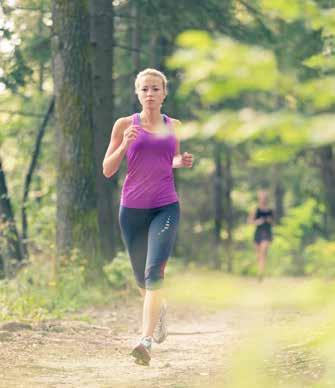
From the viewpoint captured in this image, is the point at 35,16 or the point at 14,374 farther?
the point at 35,16

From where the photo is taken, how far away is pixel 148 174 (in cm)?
684

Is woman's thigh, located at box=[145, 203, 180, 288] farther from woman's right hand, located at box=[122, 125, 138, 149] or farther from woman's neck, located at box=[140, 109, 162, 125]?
woman's right hand, located at box=[122, 125, 138, 149]

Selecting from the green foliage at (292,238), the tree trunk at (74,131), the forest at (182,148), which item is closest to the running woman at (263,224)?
the forest at (182,148)

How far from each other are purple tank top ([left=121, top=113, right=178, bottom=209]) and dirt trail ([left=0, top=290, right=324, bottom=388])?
49.3 inches

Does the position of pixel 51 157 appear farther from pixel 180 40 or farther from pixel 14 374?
pixel 180 40

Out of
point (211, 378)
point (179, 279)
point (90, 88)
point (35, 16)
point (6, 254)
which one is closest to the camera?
point (179, 279)

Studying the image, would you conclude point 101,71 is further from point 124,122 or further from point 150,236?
point 150,236

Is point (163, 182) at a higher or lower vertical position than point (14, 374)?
higher

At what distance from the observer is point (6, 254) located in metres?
14.4

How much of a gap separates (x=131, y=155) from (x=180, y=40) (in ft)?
17.6

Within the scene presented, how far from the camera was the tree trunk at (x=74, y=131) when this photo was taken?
12430mm

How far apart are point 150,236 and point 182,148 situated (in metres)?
17.6

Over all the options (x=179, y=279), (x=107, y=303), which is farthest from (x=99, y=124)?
(x=179, y=279)

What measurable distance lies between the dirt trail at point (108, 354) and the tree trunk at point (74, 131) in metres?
1.75
